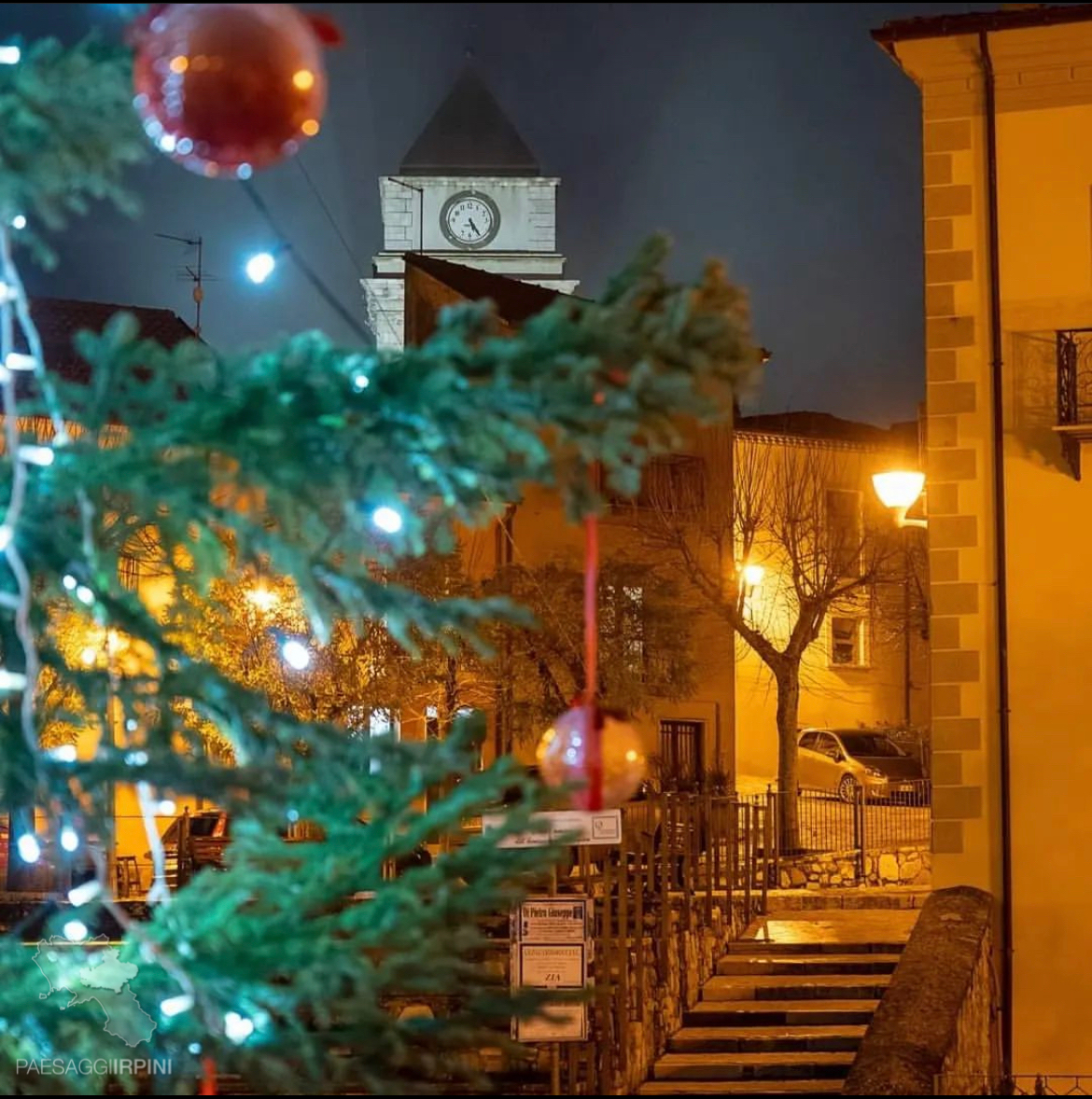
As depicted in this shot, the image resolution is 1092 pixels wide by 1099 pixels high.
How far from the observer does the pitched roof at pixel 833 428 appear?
32928 millimetres

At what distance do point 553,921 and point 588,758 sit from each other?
18.4ft

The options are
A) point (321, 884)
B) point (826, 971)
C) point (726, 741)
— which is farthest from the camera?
point (726, 741)

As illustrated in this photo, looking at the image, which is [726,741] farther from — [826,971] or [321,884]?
[321,884]

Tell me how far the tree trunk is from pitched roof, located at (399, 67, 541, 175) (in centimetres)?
4522

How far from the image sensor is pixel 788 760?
2159 cm

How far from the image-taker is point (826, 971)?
12.8 m

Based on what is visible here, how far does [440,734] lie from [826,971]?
8.27 meters

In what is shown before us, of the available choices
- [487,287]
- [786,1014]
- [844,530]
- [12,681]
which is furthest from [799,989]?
[487,287]

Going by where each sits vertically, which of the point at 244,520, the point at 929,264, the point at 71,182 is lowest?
the point at 244,520

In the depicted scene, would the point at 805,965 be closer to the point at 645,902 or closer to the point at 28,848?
the point at 645,902

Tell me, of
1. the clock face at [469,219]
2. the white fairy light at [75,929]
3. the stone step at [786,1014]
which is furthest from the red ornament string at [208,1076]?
the clock face at [469,219]

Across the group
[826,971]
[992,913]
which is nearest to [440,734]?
[826,971]

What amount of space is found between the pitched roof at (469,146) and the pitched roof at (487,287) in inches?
1295

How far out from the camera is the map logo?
13.3 ft
